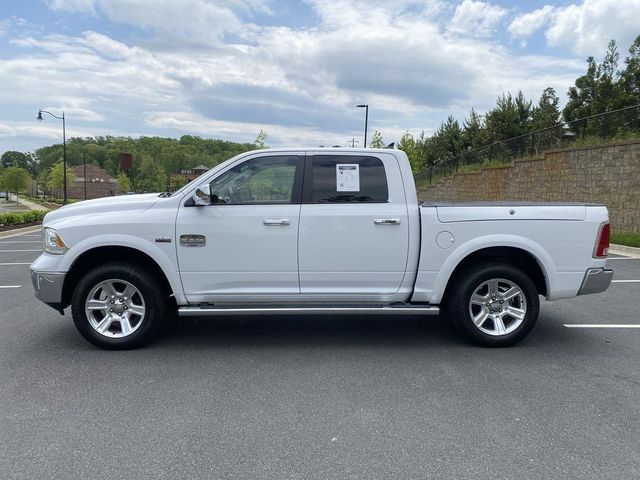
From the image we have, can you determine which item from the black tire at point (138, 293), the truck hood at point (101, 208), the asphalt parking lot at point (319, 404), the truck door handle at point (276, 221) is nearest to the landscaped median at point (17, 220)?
the truck hood at point (101, 208)

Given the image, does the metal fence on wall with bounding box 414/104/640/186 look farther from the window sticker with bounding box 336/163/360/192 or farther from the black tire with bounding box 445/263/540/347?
the window sticker with bounding box 336/163/360/192

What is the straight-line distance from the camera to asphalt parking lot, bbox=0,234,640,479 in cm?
296

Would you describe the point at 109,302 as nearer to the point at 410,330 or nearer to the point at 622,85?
the point at 410,330

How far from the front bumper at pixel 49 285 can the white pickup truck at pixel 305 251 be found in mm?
11

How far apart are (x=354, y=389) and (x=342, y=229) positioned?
1546mm

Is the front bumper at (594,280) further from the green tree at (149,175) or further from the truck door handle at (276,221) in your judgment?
the green tree at (149,175)

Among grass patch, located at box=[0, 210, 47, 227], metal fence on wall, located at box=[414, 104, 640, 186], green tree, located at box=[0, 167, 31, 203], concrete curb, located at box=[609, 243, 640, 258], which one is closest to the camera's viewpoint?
concrete curb, located at box=[609, 243, 640, 258]

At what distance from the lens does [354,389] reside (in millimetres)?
4027

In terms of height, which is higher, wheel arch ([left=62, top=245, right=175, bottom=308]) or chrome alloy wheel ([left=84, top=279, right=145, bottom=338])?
wheel arch ([left=62, top=245, right=175, bottom=308])

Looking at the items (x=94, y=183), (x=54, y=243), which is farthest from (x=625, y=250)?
(x=94, y=183)

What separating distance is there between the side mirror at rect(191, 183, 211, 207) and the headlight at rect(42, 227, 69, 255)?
4.31ft

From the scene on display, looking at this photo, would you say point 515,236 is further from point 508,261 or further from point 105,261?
point 105,261

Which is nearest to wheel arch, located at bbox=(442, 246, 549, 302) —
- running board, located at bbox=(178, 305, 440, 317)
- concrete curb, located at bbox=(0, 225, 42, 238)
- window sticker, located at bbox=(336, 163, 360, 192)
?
running board, located at bbox=(178, 305, 440, 317)

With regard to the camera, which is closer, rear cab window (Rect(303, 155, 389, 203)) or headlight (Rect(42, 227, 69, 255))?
headlight (Rect(42, 227, 69, 255))
